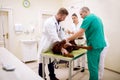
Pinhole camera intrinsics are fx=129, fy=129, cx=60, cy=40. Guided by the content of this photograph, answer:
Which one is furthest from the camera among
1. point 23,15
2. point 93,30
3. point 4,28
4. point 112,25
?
point 23,15

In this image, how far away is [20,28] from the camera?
4.65 metres

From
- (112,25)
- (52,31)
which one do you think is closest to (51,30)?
(52,31)

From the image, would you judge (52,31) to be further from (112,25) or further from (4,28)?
(4,28)

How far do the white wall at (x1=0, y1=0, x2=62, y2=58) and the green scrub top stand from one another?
310 centimetres

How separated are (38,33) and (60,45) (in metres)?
3.00

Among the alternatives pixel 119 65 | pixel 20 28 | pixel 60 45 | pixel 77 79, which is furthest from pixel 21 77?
pixel 20 28

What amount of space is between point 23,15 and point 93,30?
127 inches

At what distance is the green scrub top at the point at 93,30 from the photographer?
222 cm

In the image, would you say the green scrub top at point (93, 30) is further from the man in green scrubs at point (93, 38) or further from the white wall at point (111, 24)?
the white wall at point (111, 24)

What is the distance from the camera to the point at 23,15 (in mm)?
4758

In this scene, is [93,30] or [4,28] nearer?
[93,30]

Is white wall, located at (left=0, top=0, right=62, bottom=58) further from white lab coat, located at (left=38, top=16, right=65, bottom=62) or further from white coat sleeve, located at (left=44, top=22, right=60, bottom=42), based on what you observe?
white coat sleeve, located at (left=44, top=22, right=60, bottom=42)

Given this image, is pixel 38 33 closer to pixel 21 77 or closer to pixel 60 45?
pixel 60 45

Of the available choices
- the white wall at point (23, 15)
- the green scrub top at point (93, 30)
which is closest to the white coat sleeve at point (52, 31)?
the green scrub top at point (93, 30)
